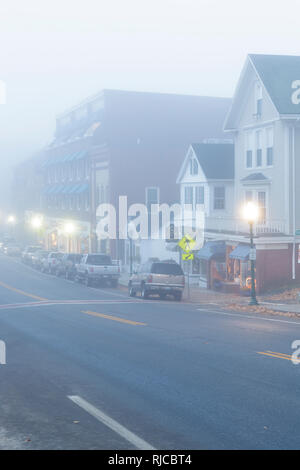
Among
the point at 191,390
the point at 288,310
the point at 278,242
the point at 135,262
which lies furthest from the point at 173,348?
the point at 135,262

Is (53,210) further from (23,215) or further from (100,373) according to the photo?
(100,373)

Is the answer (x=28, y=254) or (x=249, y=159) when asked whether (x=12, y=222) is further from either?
(x=249, y=159)

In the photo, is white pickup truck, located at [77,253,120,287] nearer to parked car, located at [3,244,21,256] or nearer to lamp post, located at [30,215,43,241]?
parked car, located at [3,244,21,256]

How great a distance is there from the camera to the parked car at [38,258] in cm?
5938

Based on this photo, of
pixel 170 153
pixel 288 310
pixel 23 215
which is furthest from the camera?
pixel 23 215

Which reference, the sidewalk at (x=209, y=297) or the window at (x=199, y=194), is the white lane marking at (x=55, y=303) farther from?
the window at (x=199, y=194)

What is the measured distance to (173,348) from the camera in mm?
15422

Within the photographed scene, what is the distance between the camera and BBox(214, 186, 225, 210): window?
45531 millimetres

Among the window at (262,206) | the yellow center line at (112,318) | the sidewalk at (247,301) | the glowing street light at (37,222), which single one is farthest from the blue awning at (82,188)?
the yellow center line at (112,318)

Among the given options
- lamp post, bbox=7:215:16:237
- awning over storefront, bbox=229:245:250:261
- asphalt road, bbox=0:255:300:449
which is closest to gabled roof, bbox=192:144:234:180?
awning over storefront, bbox=229:245:250:261

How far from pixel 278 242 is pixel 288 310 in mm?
9500

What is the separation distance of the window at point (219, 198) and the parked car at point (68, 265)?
11148mm

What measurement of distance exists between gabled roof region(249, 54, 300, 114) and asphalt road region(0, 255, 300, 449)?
18379 mm

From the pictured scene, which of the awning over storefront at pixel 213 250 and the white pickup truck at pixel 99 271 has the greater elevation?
the awning over storefront at pixel 213 250
